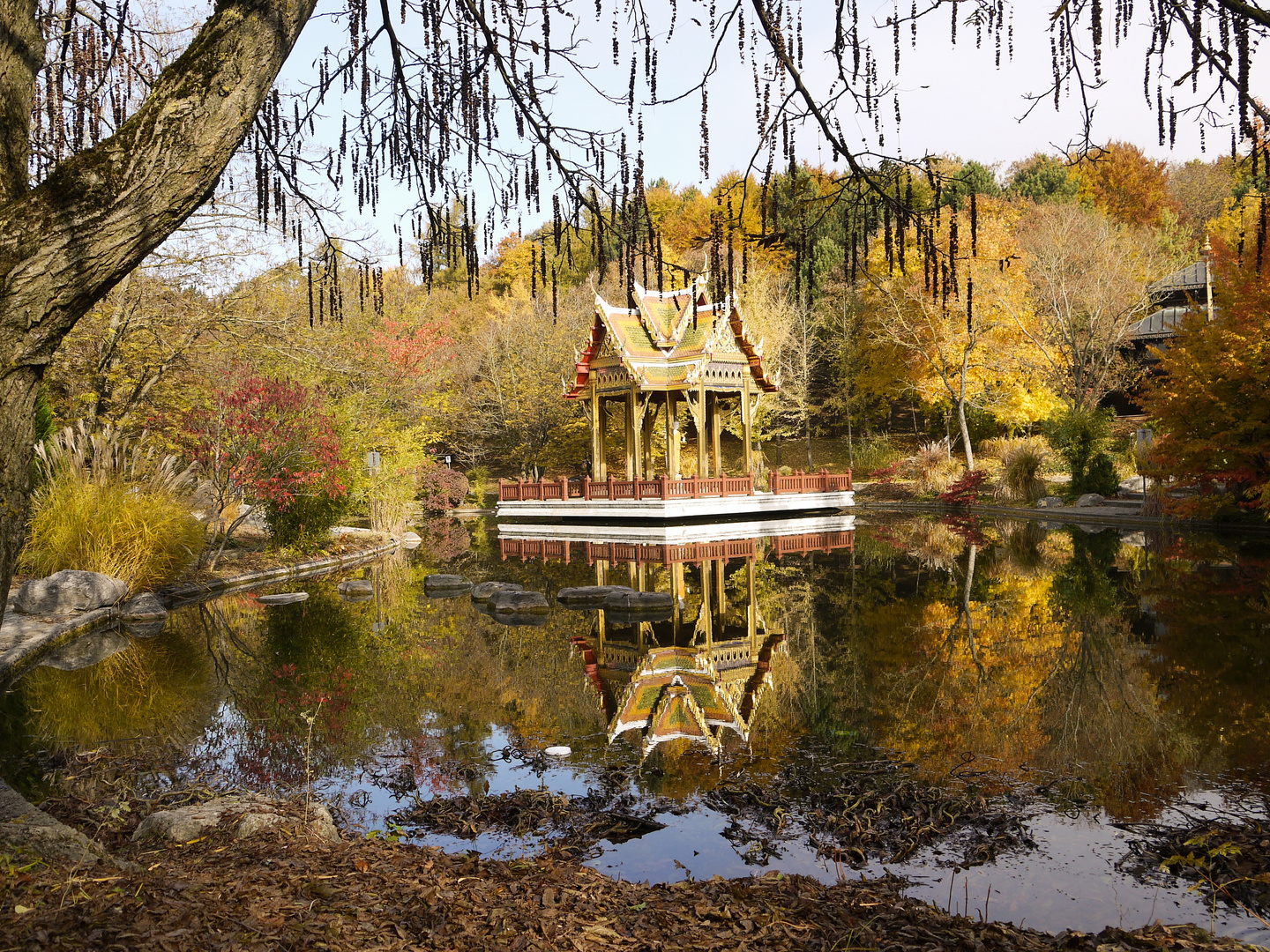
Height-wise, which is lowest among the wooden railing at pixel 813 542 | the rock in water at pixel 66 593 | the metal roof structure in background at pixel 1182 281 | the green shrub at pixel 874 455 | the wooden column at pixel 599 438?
the wooden railing at pixel 813 542

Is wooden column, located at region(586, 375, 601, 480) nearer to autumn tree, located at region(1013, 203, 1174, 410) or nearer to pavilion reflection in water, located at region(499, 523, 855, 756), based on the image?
pavilion reflection in water, located at region(499, 523, 855, 756)

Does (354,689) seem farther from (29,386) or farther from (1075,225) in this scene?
(1075,225)

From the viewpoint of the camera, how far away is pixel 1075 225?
34906 mm

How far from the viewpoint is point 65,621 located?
1023cm

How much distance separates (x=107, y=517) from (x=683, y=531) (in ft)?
46.0

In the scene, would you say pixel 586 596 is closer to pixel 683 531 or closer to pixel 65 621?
pixel 65 621

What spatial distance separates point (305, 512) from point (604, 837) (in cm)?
1513

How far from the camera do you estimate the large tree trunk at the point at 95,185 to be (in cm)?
272

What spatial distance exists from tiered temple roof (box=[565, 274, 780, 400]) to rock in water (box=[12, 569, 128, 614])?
15447 millimetres

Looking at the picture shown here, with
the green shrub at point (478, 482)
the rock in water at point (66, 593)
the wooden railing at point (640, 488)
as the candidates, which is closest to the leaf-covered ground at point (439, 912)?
the rock in water at point (66, 593)

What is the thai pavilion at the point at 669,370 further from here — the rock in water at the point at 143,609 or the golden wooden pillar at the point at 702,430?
the rock in water at the point at 143,609

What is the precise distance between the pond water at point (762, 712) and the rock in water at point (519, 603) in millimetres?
524

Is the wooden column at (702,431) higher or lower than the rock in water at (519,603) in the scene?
higher

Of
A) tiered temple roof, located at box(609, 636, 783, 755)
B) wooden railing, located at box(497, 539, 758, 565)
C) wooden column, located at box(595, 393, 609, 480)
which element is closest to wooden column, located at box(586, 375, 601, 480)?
wooden column, located at box(595, 393, 609, 480)
